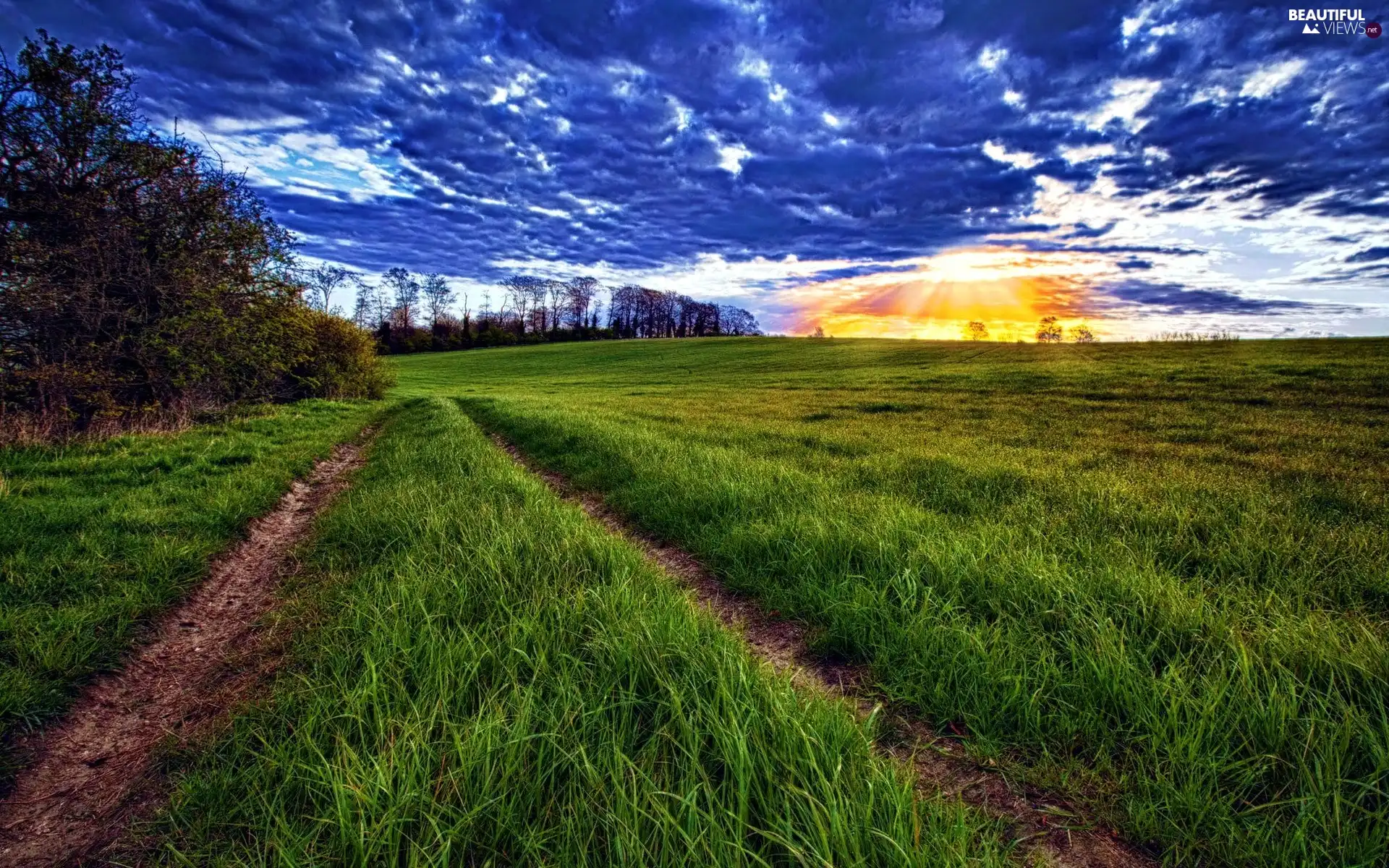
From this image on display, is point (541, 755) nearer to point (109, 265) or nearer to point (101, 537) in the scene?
point (101, 537)

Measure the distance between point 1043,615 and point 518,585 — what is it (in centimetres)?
360

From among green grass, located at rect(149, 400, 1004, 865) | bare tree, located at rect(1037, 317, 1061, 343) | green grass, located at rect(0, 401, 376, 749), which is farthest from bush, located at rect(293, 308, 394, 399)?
bare tree, located at rect(1037, 317, 1061, 343)

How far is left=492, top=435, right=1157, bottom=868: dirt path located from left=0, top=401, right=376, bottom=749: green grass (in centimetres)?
431

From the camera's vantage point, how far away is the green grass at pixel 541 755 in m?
1.82

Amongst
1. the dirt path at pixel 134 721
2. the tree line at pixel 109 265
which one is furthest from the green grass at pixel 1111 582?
the tree line at pixel 109 265

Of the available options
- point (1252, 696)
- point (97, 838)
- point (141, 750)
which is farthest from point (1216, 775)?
point (141, 750)

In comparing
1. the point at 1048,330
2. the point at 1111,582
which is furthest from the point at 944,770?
the point at 1048,330

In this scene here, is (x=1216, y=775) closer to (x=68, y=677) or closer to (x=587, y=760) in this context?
(x=587, y=760)

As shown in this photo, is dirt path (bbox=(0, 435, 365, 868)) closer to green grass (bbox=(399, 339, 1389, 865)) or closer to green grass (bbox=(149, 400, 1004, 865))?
green grass (bbox=(149, 400, 1004, 865))

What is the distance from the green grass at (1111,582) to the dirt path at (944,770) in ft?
0.38

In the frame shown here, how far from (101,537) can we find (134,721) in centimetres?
324

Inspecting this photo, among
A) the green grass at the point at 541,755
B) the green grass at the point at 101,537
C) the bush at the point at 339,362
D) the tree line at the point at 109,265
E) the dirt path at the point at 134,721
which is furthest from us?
the bush at the point at 339,362

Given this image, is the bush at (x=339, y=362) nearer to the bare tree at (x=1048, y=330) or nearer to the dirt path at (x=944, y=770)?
the dirt path at (x=944, y=770)

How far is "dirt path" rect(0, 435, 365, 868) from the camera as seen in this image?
235cm
